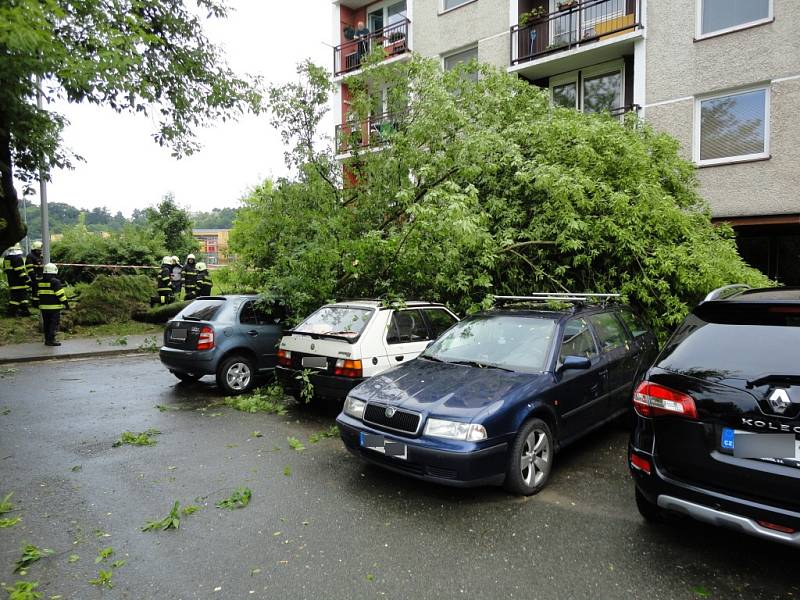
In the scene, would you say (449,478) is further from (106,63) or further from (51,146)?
(51,146)

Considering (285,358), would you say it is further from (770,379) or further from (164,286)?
(164,286)

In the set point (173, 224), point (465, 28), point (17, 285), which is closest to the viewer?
point (17, 285)

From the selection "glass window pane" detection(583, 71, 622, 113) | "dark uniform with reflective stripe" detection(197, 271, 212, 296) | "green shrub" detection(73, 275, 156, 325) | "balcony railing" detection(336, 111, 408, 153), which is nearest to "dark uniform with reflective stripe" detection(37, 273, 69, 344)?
"green shrub" detection(73, 275, 156, 325)

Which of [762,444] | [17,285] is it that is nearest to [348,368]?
[762,444]

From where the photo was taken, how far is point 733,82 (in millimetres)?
11758

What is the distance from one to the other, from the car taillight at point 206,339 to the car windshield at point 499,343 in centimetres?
377

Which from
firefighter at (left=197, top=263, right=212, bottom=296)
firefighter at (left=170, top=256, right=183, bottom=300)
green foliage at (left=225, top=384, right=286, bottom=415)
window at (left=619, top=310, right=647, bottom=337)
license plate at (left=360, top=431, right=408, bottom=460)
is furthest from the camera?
firefighter at (left=170, top=256, right=183, bottom=300)

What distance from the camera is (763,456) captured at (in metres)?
2.82

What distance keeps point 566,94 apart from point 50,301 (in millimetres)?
14647

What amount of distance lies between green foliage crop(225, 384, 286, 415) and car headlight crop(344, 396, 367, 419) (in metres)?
2.45

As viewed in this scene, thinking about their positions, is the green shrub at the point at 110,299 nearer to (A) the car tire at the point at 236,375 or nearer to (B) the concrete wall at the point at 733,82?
(A) the car tire at the point at 236,375

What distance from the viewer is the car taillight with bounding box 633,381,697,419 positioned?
308 cm

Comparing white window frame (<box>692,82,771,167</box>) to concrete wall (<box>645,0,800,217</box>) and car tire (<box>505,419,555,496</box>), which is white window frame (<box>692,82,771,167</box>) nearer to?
concrete wall (<box>645,0,800,217</box>)

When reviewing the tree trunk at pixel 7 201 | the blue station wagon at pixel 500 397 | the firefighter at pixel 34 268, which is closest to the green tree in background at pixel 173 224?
the firefighter at pixel 34 268
